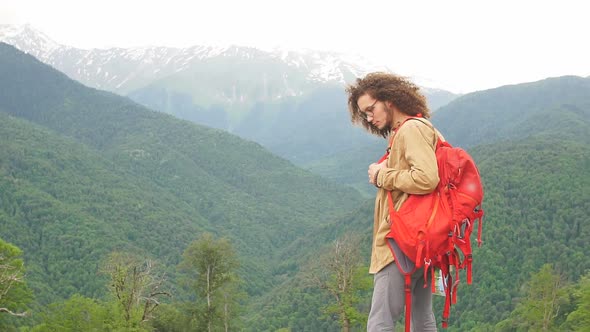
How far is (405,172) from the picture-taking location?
9.30 ft

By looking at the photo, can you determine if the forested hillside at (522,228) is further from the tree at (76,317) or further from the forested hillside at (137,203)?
the tree at (76,317)

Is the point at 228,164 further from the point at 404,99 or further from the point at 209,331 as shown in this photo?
the point at 404,99

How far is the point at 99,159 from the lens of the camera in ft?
513

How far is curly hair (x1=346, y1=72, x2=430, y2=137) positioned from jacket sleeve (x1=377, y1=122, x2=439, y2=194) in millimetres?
286

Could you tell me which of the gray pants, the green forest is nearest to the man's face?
the gray pants

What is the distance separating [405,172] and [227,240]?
20707 mm

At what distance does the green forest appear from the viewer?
827 inches

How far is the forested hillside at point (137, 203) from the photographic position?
96438 millimetres

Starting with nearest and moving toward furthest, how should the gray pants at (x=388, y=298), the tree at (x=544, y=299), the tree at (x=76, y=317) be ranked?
1. the gray pants at (x=388, y=298)
2. the tree at (x=76, y=317)
3. the tree at (x=544, y=299)

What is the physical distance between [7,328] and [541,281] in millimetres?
25391

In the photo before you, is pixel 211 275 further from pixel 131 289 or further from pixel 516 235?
pixel 516 235

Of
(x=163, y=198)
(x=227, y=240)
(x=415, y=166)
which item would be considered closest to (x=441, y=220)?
(x=415, y=166)

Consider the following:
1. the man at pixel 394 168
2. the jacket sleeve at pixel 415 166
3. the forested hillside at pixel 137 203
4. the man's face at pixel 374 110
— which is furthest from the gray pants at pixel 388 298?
the forested hillside at pixel 137 203

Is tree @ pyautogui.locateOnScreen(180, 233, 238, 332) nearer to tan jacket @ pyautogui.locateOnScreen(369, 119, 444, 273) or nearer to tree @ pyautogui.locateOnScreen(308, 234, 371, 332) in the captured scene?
tree @ pyautogui.locateOnScreen(308, 234, 371, 332)
